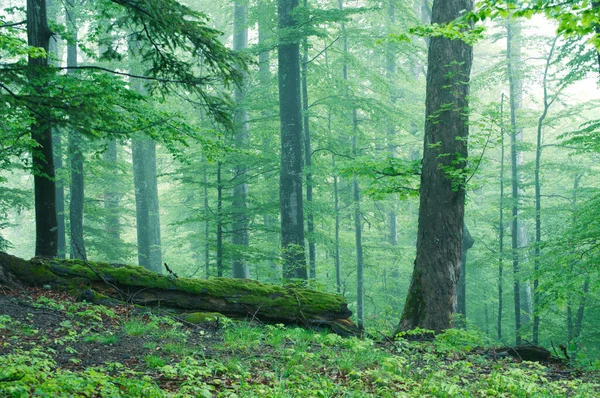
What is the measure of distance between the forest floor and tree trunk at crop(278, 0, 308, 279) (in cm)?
409

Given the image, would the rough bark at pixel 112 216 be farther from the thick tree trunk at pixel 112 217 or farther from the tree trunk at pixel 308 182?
the tree trunk at pixel 308 182

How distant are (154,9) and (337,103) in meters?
8.40

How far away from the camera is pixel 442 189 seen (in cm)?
759

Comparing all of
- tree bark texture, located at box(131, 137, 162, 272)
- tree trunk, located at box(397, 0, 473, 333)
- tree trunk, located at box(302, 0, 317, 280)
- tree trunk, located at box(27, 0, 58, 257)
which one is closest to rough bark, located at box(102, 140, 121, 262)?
tree bark texture, located at box(131, 137, 162, 272)

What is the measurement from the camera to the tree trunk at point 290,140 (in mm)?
10805

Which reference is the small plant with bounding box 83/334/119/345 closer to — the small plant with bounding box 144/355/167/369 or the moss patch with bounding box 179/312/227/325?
the small plant with bounding box 144/355/167/369

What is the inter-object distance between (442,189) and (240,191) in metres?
8.00

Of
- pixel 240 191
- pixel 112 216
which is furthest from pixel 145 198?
pixel 240 191

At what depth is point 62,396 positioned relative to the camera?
3.02 m

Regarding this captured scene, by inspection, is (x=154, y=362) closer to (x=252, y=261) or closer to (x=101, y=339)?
(x=101, y=339)

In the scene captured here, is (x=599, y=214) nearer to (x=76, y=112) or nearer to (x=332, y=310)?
(x=332, y=310)

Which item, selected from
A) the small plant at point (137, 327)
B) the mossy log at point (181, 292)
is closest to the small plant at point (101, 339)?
the small plant at point (137, 327)

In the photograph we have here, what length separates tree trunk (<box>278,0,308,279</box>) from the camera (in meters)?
10.8

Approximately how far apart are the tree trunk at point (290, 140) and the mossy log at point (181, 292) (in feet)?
10.1
